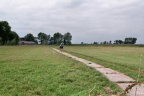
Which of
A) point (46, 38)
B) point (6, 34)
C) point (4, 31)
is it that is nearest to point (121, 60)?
point (4, 31)

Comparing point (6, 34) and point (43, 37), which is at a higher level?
point (6, 34)

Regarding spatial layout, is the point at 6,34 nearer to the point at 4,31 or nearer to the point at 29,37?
the point at 4,31

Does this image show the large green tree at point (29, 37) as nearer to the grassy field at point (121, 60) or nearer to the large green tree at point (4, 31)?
the large green tree at point (4, 31)

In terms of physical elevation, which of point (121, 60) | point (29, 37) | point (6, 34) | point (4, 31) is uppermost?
point (4, 31)

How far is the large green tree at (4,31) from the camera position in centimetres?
11825

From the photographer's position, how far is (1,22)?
397ft

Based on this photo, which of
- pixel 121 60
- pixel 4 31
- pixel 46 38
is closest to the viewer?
pixel 121 60

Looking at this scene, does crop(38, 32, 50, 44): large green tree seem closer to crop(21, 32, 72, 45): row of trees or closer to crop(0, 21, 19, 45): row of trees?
crop(21, 32, 72, 45): row of trees

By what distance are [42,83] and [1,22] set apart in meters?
116

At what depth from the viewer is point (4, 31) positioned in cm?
11912

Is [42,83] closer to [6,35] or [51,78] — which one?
[51,78]

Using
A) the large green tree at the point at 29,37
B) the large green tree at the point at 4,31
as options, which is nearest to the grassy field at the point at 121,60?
the large green tree at the point at 4,31

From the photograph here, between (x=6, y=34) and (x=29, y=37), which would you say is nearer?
(x=6, y=34)

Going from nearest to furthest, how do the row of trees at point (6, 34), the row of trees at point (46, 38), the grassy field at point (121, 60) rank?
the grassy field at point (121, 60)
the row of trees at point (6, 34)
the row of trees at point (46, 38)
